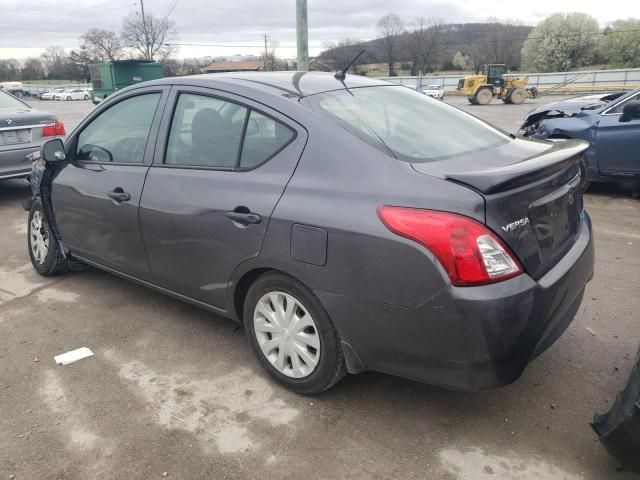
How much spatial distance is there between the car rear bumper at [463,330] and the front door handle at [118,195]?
1644 mm

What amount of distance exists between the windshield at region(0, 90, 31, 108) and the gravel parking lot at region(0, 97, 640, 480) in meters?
5.00

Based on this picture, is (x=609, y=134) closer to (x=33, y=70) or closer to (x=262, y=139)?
(x=262, y=139)

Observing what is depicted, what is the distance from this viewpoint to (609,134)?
6914 millimetres

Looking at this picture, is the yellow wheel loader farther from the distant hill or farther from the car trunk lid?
the distant hill

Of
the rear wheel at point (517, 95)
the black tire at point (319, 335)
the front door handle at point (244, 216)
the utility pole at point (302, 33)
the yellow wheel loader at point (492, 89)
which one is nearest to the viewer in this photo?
the black tire at point (319, 335)

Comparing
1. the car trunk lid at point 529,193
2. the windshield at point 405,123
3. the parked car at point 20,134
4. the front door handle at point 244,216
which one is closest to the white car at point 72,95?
the parked car at point 20,134

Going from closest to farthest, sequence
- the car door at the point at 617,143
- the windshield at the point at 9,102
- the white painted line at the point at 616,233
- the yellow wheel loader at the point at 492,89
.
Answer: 1. the white painted line at the point at 616,233
2. the car door at the point at 617,143
3. the windshield at the point at 9,102
4. the yellow wheel loader at the point at 492,89

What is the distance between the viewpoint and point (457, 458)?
2.40 metres

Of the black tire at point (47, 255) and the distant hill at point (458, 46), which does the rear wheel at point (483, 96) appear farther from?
the distant hill at point (458, 46)

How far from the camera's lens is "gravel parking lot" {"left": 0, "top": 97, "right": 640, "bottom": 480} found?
94.2 inches

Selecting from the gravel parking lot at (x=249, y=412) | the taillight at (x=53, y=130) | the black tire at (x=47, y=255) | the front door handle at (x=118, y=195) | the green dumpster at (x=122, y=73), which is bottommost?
the gravel parking lot at (x=249, y=412)

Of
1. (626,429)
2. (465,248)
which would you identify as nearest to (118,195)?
(465,248)

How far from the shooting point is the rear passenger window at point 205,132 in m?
2.96

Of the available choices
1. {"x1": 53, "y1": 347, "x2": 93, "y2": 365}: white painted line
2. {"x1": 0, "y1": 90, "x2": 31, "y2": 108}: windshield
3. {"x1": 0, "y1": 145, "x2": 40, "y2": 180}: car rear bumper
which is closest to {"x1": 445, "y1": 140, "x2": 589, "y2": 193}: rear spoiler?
{"x1": 53, "y1": 347, "x2": 93, "y2": 365}: white painted line
